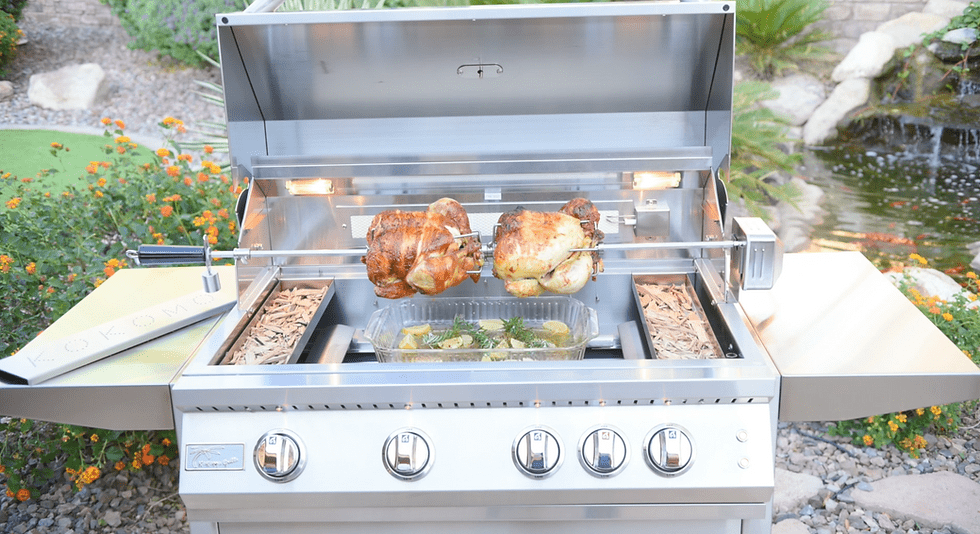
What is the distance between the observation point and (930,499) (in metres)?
2.44

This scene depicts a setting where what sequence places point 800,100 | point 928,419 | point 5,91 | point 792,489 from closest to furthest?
point 792,489, point 928,419, point 5,91, point 800,100

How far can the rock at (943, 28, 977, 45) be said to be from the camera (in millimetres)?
4746

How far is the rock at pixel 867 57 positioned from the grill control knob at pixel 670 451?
5.23 meters

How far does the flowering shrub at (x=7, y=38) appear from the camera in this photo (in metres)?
3.52

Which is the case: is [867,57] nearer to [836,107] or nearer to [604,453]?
[836,107]

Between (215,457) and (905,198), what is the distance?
4.99m

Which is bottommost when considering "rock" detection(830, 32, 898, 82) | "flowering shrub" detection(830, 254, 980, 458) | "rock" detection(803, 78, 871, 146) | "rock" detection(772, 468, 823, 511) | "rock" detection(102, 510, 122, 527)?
"rock" detection(772, 468, 823, 511)

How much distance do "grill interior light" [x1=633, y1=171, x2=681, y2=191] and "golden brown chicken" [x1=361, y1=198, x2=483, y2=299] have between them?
17.7 inches

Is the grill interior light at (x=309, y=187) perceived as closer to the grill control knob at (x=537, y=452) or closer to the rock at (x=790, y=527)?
the grill control knob at (x=537, y=452)

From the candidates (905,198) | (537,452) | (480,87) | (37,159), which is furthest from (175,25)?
(905,198)

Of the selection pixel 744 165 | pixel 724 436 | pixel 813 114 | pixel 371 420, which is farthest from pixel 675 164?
pixel 813 114

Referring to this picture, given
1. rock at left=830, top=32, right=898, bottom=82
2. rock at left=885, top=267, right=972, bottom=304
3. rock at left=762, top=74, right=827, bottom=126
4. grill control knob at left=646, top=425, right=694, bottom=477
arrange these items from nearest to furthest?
grill control knob at left=646, top=425, right=694, bottom=477
rock at left=885, top=267, right=972, bottom=304
rock at left=830, top=32, right=898, bottom=82
rock at left=762, top=74, right=827, bottom=126

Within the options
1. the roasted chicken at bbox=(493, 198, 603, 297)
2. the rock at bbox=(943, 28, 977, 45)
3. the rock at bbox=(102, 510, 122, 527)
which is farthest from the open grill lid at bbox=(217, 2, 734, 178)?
the rock at bbox=(943, 28, 977, 45)

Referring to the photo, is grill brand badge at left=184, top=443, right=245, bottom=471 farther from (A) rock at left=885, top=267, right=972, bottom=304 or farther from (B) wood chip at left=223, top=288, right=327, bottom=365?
(A) rock at left=885, top=267, right=972, bottom=304
